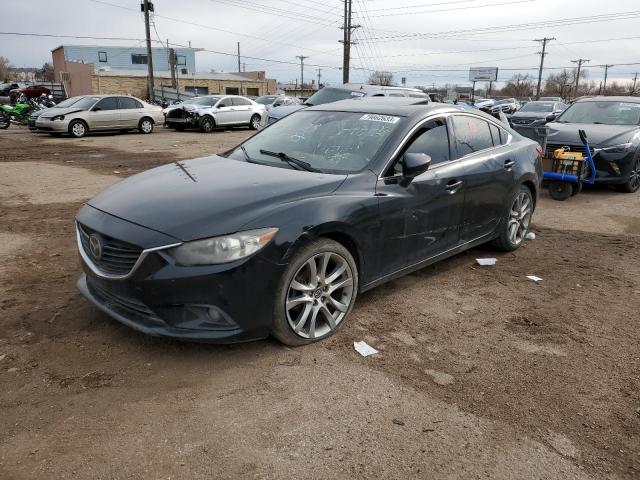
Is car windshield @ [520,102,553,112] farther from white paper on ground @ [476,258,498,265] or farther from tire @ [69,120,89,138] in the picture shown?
white paper on ground @ [476,258,498,265]

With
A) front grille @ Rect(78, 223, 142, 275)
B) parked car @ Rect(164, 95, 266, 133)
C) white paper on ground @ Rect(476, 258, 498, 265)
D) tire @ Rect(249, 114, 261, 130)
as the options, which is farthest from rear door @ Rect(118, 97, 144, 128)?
front grille @ Rect(78, 223, 142, 275)

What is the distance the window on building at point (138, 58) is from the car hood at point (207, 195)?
70.8 m

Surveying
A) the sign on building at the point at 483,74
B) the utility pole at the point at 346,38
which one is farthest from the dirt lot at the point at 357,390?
the sign on building at the point at 483,74

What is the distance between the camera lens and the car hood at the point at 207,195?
10.2 feet

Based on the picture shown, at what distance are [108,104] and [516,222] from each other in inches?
697

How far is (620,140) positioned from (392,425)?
8.33 m

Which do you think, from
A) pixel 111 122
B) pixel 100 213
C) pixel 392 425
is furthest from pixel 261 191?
pixel 111 122

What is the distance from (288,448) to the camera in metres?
2.54

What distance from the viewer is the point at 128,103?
20234 millimetres

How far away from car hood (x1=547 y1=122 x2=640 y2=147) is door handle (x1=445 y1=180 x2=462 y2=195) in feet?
18.5

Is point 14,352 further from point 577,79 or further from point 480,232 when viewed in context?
point 577,79

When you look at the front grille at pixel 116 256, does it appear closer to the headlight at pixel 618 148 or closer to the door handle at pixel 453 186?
the door handle at pixel 453 186

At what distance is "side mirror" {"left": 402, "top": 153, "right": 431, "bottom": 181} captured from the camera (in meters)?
3.90

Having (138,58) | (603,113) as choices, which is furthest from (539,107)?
(138,58)
